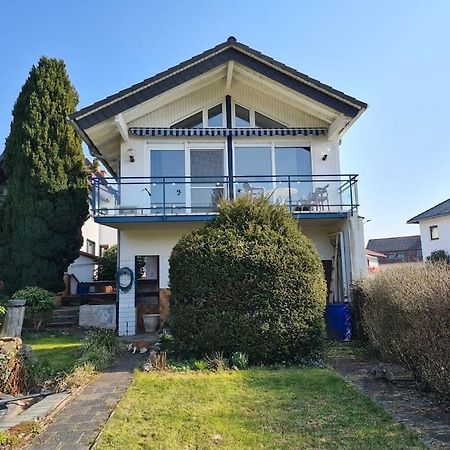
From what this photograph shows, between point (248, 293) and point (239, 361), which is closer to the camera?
point (239, 361)

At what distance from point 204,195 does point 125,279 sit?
4.16 m

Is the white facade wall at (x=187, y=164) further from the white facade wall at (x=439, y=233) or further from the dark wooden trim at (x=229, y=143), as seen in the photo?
the white facade wall at (x=439, y=233)

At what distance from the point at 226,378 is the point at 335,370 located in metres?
2.50

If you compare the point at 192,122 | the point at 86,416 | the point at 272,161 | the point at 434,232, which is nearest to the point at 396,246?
the point at 434,232

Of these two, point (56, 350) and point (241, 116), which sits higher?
point (241, 116)

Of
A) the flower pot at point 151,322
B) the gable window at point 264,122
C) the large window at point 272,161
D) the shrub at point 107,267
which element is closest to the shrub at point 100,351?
the flower pot at point 151,322

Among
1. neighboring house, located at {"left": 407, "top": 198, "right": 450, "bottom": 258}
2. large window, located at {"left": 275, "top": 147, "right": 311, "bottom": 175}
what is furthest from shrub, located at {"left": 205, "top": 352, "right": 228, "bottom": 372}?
neighboring house, located at {"left": 407, "top": 198, "right": 450, "bottom": 258}

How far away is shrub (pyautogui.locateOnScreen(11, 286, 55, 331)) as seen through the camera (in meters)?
15.0

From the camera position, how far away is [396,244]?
246ft

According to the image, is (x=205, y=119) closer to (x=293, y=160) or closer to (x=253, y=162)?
(x=253, y=162)

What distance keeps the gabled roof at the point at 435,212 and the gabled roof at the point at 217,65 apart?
28577 millimetres

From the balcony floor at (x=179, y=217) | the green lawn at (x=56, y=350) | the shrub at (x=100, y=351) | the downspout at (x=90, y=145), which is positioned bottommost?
the green lawn at (x=56, y=350)

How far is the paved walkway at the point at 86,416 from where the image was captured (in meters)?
5.23

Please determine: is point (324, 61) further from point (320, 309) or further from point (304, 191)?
point (320, 309)
